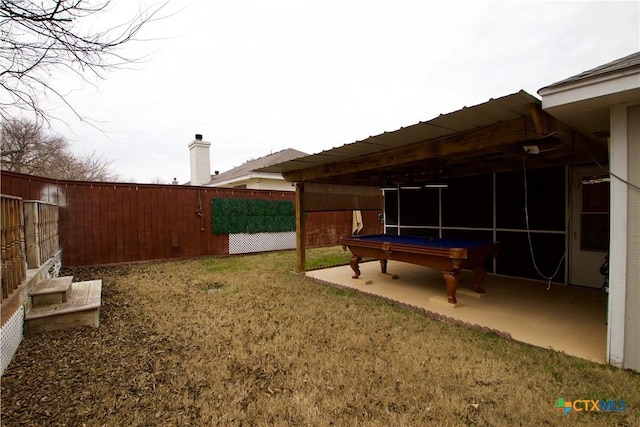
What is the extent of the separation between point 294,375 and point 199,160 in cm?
1261

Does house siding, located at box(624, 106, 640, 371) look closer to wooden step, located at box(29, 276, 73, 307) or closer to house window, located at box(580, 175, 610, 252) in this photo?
house window, located at box(580, 175, 610, 252)

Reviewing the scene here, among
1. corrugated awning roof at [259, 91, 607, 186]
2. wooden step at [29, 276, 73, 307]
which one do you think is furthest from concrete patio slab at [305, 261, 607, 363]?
wooden step at [29, 276, 73, 307]

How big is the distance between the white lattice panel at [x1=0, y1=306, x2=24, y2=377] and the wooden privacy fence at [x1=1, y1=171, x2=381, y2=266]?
13.3 feet

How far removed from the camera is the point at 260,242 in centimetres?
976

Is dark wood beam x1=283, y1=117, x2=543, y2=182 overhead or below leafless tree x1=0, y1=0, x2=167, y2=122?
below

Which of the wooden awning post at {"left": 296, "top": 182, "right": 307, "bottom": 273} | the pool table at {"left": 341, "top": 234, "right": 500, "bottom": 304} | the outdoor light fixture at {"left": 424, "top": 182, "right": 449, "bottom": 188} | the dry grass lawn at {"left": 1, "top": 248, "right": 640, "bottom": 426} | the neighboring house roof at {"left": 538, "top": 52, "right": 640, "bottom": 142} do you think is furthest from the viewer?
the outdoor light fixture at {"left": 424, "top": 182, "right": 449, "bottom": 188}

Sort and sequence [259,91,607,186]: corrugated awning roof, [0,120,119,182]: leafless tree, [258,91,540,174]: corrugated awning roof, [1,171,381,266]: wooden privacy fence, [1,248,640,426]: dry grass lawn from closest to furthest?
[1,248,640,426]: dry grass lawn < [258,91,540,174]: corrugated awning roof < [259,91,607,186]: corrugated awning roof < [1,171,381,266]: wooden privacy fence < [0,120,119,182]: leafless tree

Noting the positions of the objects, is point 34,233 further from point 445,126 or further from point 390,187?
point 390,187

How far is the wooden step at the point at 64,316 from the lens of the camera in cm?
305

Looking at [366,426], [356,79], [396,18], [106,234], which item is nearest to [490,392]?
[366,426]

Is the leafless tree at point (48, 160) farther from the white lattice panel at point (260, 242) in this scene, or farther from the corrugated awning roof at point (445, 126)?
the corrugated awning roof at point (445, 126)

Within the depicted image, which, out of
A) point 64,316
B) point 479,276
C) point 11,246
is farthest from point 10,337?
point 479,276

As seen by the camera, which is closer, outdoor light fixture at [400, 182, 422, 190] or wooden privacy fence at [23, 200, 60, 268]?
wooden privacy fence at [23, 200, 60, 268]

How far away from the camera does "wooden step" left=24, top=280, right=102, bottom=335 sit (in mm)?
3053
